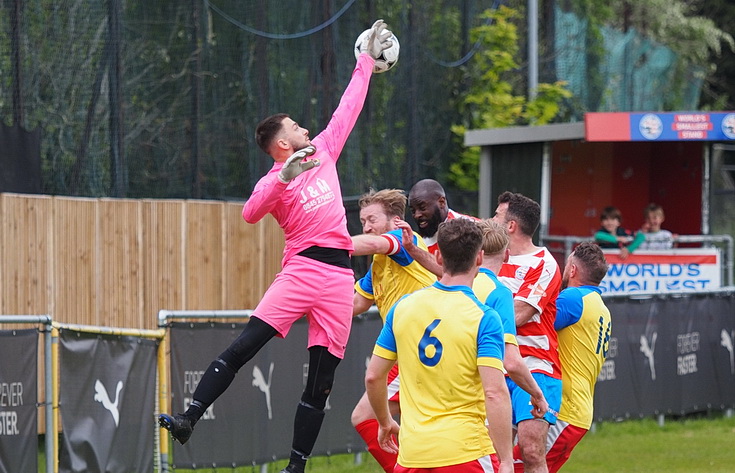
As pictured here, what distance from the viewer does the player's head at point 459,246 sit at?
5.48 metres

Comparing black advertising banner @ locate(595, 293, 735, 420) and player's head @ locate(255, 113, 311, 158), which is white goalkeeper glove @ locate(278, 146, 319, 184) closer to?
player's head @ locate(255, 113, 311, 158)

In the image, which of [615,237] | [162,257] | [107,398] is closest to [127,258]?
[162,257]

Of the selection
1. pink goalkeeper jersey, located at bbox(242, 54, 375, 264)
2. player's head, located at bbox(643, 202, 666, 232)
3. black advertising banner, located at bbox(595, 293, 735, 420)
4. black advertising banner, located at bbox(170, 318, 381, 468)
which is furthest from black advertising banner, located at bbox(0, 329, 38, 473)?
player's head, located at bbox(643, 202, 666, 232)

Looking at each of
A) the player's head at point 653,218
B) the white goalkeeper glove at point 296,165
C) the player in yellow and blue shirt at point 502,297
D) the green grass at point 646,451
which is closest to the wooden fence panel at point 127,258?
the green grass at point 646,451

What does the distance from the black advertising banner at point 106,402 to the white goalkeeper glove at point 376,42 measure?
3067 mm

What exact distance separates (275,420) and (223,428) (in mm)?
528

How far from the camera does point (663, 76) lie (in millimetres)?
22328

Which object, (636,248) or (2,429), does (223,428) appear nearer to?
(2,429)

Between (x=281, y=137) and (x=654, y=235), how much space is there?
9.95m

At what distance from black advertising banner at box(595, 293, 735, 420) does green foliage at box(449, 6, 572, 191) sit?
15.8 feet

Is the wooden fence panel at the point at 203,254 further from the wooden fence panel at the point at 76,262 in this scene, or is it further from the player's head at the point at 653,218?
the player's head at the point at 653,218

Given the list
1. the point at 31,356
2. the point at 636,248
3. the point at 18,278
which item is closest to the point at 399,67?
the point at 636,248

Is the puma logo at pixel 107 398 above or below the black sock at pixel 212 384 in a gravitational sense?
below

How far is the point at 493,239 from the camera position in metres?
6.38
